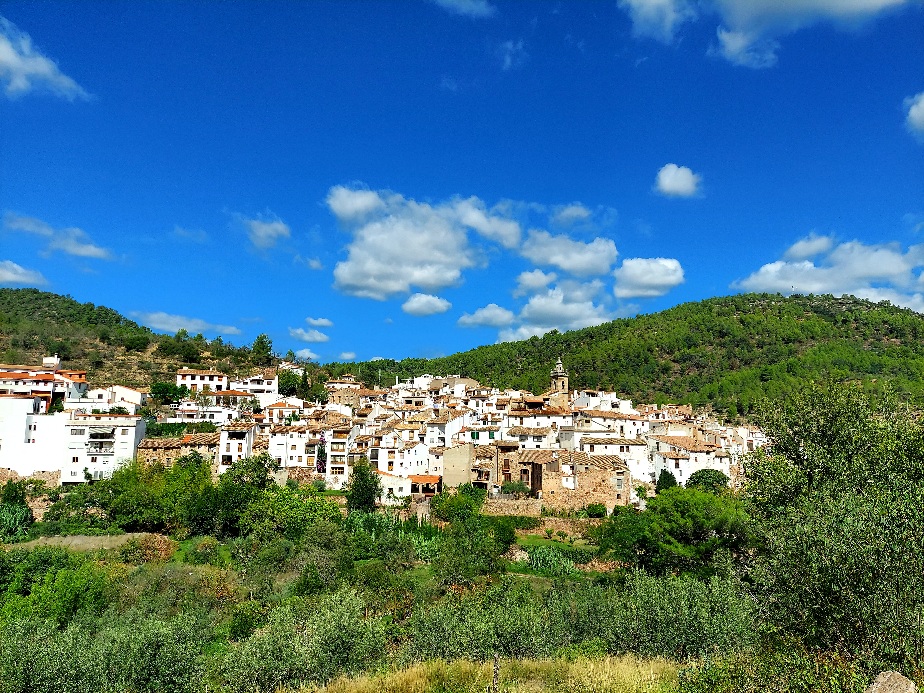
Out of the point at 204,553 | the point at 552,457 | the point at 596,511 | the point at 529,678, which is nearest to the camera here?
the point at 529,678

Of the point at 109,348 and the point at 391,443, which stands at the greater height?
the point at 109,348

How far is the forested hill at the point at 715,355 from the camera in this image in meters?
88.8

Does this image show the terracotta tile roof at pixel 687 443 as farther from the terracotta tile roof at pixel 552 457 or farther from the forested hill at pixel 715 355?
the forested hill at pixel 715 355

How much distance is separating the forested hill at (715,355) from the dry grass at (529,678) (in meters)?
76.0

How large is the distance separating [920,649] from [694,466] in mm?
40453

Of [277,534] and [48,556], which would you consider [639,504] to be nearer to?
[277,534]

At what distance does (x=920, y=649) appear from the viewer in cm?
909

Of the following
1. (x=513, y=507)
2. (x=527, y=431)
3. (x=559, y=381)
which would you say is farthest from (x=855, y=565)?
(x=559, y=381)

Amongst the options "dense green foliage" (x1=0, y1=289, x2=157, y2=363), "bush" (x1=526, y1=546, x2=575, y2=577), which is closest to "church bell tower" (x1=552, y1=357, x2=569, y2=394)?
"bush" (x1=526, y1=546, x2=575, y2=577)

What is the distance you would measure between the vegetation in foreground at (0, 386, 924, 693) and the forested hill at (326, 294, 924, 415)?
56.9 meters

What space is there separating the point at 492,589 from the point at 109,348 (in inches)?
3129

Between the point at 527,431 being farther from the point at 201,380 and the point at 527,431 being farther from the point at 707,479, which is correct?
the point at 201,380

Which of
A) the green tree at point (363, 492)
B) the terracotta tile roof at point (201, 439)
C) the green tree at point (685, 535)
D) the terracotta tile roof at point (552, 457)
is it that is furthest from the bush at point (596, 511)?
the terracotta tile roof at point (201, 439)

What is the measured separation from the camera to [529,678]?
11695 mm
